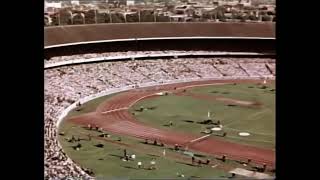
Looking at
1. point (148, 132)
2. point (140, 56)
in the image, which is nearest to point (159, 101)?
point (148, 132)

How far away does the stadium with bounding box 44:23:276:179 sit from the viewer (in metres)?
16.2

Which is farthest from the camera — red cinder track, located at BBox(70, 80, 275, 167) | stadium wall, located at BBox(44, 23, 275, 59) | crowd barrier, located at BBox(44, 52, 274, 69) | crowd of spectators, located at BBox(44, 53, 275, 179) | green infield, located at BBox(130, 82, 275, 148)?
stadium wall, located at BBox(44, 23, 275, 59)

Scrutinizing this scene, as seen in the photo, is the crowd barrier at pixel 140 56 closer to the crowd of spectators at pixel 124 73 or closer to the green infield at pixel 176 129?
the crowd of spectators at pixel 124 73

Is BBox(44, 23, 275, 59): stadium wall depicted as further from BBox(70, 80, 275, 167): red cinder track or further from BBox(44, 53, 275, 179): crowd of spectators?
BBox(70, 80, 275, 167): red cinder track

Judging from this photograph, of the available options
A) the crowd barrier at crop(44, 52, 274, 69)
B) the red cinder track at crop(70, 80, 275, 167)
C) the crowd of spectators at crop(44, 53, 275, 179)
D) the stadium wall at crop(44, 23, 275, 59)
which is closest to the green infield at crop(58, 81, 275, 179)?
the red cinder track at crop(70, 80, 275, 167)

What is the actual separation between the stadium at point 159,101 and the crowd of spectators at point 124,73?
8 cm

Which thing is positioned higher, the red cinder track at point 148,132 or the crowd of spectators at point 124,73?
the crowd of spectators at point 124,73

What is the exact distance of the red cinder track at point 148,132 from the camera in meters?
17.3

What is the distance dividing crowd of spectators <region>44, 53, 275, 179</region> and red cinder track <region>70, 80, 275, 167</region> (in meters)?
1.99

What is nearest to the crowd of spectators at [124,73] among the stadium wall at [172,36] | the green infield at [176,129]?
the green infield at [176,129]

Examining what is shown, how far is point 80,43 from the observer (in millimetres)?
33406
